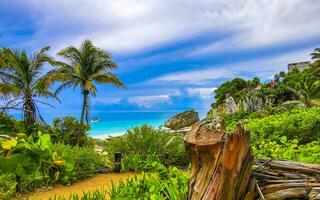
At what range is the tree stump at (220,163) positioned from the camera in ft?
7.88

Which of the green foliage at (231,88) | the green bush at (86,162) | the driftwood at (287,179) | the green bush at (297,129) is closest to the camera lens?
the driftwood at (287,179)

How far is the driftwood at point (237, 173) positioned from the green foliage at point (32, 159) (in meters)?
1.13

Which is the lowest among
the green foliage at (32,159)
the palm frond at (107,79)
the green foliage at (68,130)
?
the green foliage at (32,159)

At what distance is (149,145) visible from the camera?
48.6ft

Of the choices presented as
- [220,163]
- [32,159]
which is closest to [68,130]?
[220,163]

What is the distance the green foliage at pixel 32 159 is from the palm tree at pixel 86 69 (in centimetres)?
2543

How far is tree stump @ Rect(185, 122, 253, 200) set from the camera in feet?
7.88

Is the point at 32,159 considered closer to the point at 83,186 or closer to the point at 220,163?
the point at 220,163

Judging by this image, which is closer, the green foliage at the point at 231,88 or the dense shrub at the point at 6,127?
the dense shrub at the point at 6,127

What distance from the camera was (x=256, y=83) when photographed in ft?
135

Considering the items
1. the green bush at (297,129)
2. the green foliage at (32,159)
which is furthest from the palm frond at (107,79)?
the green foliage at (32,159)

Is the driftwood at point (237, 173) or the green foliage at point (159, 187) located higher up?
the driftwood at point (237, 173)

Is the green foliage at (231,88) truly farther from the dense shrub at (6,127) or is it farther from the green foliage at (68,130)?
the dense shrub at (6,127)

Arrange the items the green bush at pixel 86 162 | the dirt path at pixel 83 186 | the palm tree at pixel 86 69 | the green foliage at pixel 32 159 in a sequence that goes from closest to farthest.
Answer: the green foliage at pixel 32 159
the dirt path at pixel 83 186
the green bush at pixel 86 162
the palm tree at pixel 86 69
